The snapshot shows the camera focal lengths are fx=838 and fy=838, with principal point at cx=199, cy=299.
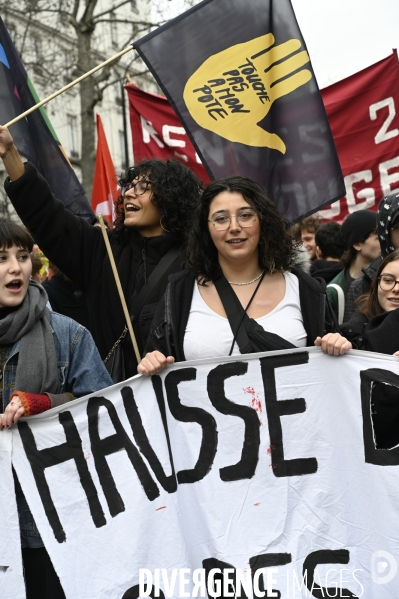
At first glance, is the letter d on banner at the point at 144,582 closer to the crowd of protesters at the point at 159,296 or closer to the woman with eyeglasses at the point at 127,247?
the crowd of protesters at the point at 159,296

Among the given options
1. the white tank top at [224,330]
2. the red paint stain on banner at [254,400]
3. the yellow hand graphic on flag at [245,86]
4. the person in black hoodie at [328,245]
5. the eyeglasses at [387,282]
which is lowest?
the red paint stain on banner at [254,400]

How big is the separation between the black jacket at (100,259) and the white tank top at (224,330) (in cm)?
48

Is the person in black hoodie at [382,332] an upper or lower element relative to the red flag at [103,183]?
lower

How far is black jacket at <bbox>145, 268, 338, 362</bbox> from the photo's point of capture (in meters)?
3.01

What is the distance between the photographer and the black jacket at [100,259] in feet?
11.5

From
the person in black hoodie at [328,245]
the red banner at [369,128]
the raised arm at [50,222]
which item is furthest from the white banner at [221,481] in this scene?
the red banner at [369,128]

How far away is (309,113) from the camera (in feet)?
13.4

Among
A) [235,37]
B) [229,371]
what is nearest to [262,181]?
[235,37]

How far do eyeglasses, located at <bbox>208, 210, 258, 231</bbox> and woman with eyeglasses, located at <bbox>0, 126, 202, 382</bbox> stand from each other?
52 centimetres

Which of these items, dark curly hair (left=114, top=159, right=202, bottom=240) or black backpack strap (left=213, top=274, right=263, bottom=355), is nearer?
black backpack strap (left=213, top=274, right=263, bottom=355)

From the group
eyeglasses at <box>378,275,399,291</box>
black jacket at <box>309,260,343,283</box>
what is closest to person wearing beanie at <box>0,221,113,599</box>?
eyeglasses at <box>378,275,399,291</box>

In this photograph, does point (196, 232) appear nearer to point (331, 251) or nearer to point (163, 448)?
point (163, 448)

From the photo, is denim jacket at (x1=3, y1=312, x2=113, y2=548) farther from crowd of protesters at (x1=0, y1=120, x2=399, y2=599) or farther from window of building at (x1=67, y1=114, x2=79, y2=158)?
window of building at (x1=67, y1=114, x2=79, y2=158)

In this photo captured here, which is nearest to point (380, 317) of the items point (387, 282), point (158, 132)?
point (387, 282)
